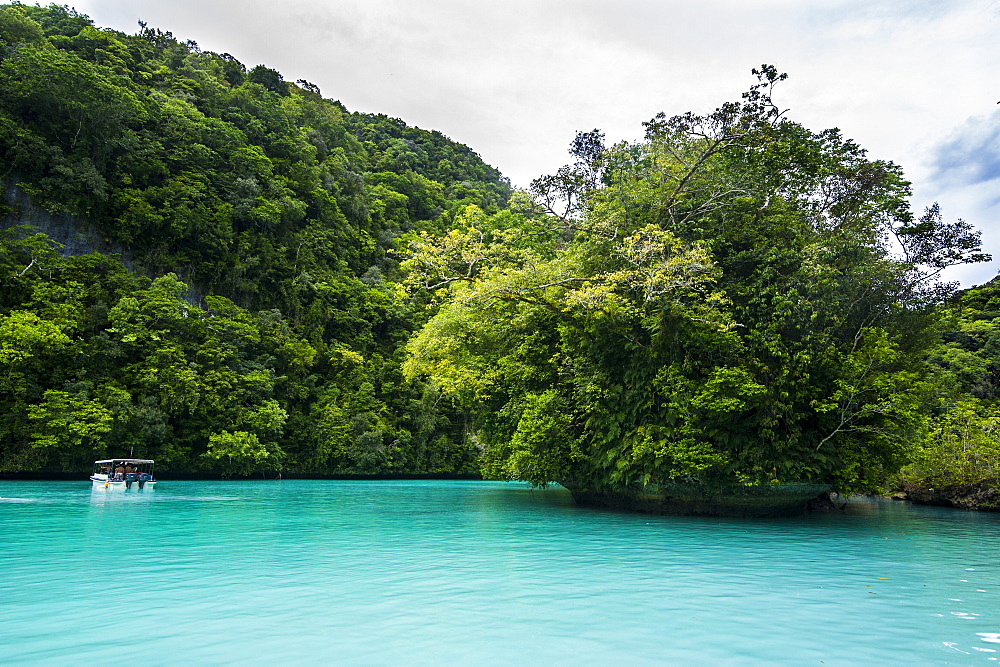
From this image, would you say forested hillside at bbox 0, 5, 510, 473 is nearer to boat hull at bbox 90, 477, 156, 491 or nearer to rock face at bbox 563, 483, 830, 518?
boat hull at bbox 90, 477, 156, 491

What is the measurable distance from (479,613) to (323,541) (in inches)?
Answer: 232

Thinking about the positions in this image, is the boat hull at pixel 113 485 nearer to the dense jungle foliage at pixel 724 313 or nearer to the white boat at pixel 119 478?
the white boat at pixel 119 478

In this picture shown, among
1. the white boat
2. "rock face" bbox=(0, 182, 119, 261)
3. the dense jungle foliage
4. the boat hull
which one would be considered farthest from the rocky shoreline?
"rock face" bbox=(0, 182, 119, 261)

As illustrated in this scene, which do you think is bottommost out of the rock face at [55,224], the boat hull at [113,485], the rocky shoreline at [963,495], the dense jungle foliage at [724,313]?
the boat hull at [113,485]

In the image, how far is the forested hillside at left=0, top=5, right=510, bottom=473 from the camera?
2830 centimetres

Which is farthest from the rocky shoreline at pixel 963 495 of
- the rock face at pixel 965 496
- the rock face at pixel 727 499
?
the rock face at pixel 727 499

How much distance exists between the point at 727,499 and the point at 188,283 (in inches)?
1329

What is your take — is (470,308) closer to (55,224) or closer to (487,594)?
(487,594)

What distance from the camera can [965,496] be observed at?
21.5m

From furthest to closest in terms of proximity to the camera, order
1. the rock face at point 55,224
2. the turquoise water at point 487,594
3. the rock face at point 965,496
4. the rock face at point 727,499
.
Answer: the rock face at point 55,224 < the rock face at point 965,496 < the rock face at point 727,499 < the turquoise water at point 487,594

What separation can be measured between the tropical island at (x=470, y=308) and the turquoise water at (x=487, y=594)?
12.8 feet

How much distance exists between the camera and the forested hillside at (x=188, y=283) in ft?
92.8

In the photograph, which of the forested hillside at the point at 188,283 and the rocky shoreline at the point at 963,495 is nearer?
the rocky shoreline at the point at 963,495

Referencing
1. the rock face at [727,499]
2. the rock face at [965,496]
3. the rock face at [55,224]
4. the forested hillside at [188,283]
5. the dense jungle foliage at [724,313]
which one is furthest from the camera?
the rock face at [55,224]
